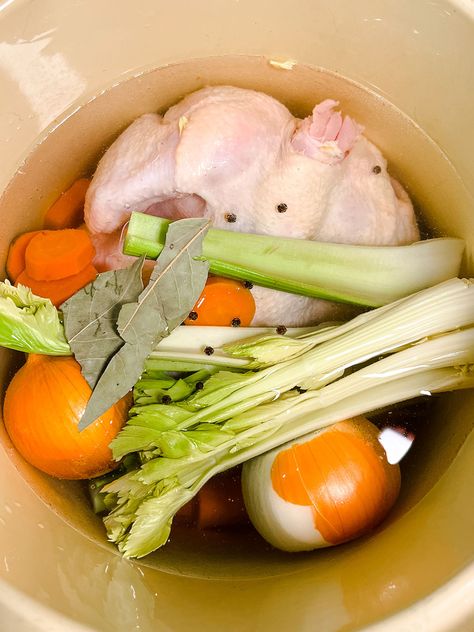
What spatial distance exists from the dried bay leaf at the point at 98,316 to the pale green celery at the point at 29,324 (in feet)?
0.08

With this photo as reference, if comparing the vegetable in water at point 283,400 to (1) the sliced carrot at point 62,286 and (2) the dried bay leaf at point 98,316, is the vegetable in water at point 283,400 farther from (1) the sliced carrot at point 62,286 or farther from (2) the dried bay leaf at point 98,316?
(1) the sliced carrot at point 62,286

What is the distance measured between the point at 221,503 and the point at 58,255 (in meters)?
0.67

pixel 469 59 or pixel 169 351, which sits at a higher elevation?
pixel 469 59

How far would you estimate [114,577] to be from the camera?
1.10 meters

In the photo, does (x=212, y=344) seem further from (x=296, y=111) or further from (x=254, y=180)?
(x=296, y=111)

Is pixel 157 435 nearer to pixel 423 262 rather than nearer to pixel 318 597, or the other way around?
pixel 318 597

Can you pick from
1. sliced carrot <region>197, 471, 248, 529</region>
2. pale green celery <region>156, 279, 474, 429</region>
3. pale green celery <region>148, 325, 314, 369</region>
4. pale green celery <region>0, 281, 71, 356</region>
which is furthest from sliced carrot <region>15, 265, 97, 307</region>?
sliced carrot <region>197, 471, 248, 529</region>

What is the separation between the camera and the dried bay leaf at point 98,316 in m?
1.16

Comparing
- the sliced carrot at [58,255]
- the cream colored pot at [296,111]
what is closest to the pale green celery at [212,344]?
the sliced carrot at [58,255]

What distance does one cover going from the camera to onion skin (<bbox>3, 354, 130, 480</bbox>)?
1.14 m

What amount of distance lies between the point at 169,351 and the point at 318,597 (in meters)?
0.53

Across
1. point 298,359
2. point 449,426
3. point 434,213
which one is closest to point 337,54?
point 434,213

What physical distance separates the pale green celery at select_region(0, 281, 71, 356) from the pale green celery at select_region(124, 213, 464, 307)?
207 mm

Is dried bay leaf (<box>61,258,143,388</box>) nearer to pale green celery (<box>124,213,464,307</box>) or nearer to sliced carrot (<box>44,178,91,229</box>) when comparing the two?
pale green celery (<box>124,213,464,307</box>)
